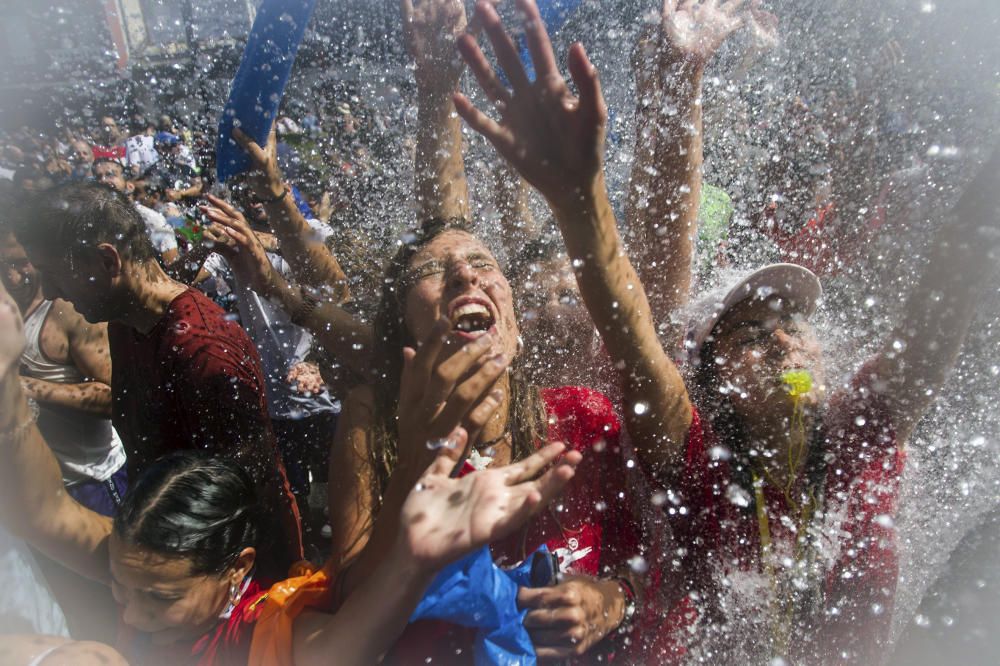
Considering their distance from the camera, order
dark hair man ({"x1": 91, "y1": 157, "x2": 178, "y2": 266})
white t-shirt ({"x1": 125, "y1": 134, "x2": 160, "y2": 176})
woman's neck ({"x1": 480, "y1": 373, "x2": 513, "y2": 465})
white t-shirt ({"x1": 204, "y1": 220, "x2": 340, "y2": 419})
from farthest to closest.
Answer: white t-shirt ({"x1": 125, "y1": 134, "x2": 160, "y2": 176}), dark hair man ({"x1": 91, "y1": 157, "x2": 178, "y2": 266}), white t-shirt ({"x1": 204, "y1": 220, "x2": 340, "y2": 419}), woman's neck ({"x1": 480, "y1": 373, "x2": 513, "y2": 465})

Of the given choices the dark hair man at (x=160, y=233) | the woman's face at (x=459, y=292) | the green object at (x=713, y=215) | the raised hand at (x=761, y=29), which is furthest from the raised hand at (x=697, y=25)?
the dark hair man at (x=160, y=233)

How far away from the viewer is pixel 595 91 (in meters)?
1.04

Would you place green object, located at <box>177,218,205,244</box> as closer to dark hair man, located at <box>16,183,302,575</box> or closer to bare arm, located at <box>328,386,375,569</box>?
dark hair man, located at <box>16,183,302,575</box>

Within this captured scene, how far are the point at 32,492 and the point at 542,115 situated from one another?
1590mm

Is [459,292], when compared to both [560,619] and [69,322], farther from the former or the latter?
[69,322]

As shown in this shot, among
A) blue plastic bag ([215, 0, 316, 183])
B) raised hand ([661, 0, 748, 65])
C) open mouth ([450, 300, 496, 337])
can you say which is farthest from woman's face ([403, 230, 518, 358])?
raised hand ([661, 0, 748, 65])

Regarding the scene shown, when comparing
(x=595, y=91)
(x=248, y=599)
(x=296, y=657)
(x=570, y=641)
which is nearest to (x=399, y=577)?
(x=296, y=657)

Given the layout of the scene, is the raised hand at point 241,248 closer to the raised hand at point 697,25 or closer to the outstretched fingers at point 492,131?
the outstretched fingers at point 492,131

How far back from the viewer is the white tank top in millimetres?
2098

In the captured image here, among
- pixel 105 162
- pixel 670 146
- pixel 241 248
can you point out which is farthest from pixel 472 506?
pixel 105 162

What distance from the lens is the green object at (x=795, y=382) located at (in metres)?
1.48

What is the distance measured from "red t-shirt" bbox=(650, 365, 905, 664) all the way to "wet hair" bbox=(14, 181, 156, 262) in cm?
194

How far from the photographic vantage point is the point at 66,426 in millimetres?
2141

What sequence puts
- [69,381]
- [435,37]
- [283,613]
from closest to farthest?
[283,613] → [435,37] → [69,381]
